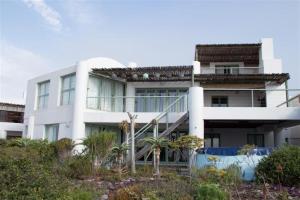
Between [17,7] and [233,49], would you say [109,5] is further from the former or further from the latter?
[233,49]

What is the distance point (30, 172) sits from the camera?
7184 millimetres

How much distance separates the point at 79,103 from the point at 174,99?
6.76m

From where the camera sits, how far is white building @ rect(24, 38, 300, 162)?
1795 centimetres

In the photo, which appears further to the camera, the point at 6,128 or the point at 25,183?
the point at 6,128

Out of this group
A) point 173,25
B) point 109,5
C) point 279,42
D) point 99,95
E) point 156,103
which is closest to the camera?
point 109,5

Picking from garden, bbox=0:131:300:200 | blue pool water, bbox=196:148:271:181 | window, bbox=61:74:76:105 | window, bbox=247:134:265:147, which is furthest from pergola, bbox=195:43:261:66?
blue pool water, bbox=196:148:271:181

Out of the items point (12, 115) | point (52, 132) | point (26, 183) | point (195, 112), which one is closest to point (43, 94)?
point (52, 132)

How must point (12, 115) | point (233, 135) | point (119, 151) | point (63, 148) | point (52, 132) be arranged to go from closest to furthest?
1. point (119, 151)
2. point (63, 148)
3. point (52, 132)
4. point (233, 135)
5. point (12, 115)

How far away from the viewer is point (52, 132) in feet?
70.9

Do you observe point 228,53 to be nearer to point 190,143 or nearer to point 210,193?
point 190,143

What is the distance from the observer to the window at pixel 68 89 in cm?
2053

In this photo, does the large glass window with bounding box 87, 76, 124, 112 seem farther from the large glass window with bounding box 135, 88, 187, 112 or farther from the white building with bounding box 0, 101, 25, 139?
the white building with bounding box 0, 101, 25, 139

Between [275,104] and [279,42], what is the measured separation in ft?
24.1

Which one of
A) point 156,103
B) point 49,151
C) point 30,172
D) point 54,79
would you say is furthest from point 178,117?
point 30,172
